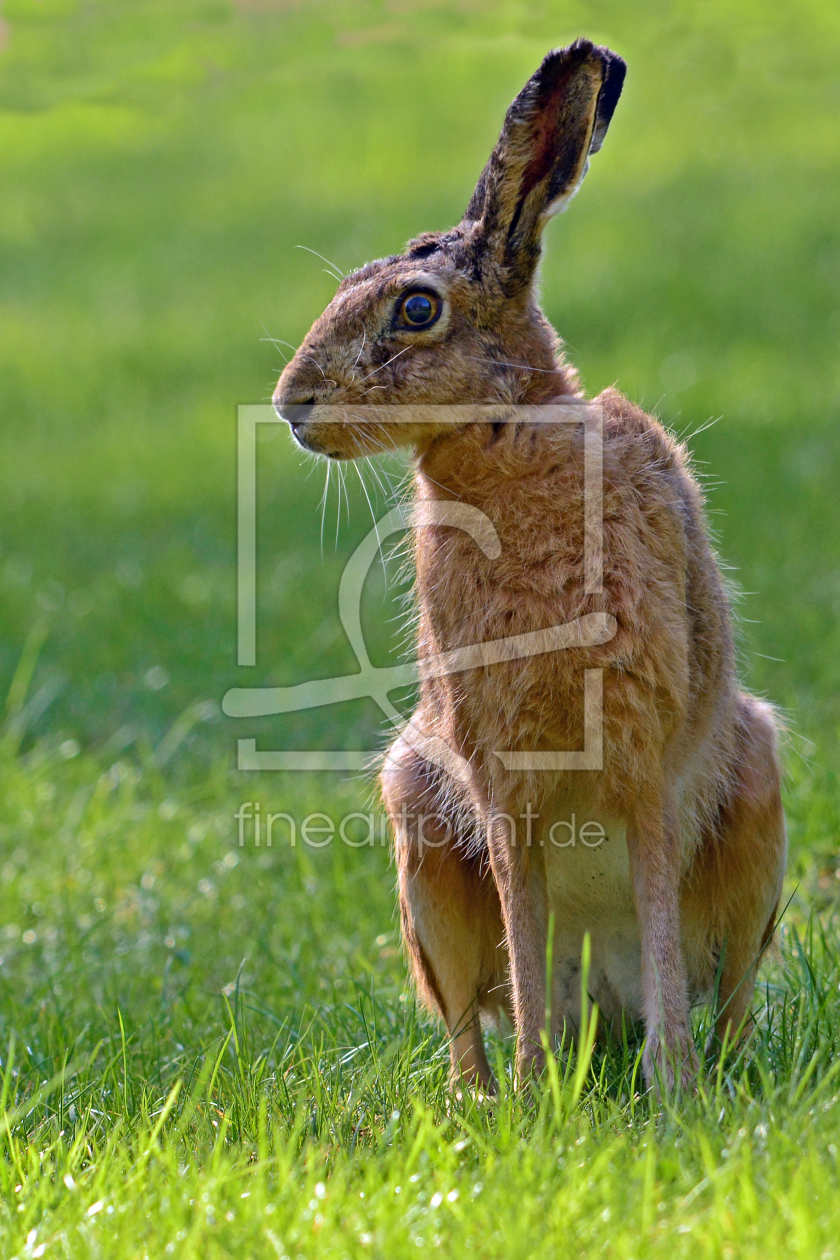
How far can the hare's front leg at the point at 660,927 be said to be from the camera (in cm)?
286

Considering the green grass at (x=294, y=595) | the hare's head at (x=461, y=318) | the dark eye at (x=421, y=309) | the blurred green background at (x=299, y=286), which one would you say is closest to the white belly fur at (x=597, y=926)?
the green grass at (x=294, y=595)

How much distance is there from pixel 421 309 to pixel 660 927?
136 centimetres

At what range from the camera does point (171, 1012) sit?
3947mm

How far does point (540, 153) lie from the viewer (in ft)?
9.78

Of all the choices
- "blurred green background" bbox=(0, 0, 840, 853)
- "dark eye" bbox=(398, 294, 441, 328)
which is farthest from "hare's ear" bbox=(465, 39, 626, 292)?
"blurred green background" bbox=(0, 0, 840, 853)

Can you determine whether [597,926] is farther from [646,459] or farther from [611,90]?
[611,90]

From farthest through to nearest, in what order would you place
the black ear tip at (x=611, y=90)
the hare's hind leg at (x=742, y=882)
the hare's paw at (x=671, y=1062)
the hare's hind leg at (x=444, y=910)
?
the hare's hind leg at (x=444, y=910), the hare's hind leg at (x=742, y=882), the black ear tip at (x=611, y=90), the hare's paw at (x=671, y=1062)

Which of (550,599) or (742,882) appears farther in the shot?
(742,882)

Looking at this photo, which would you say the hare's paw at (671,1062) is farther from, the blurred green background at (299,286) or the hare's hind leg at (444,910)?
the blurred green background at (299,286)

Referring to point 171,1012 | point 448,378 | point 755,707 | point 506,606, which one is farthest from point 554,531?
point 171,1012

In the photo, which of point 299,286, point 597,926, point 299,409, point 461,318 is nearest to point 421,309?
point 461,318

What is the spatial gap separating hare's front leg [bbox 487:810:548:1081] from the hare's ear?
1.19 m

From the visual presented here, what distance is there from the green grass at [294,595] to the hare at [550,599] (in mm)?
315

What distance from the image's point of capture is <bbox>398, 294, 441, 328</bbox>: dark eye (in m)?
2.99
